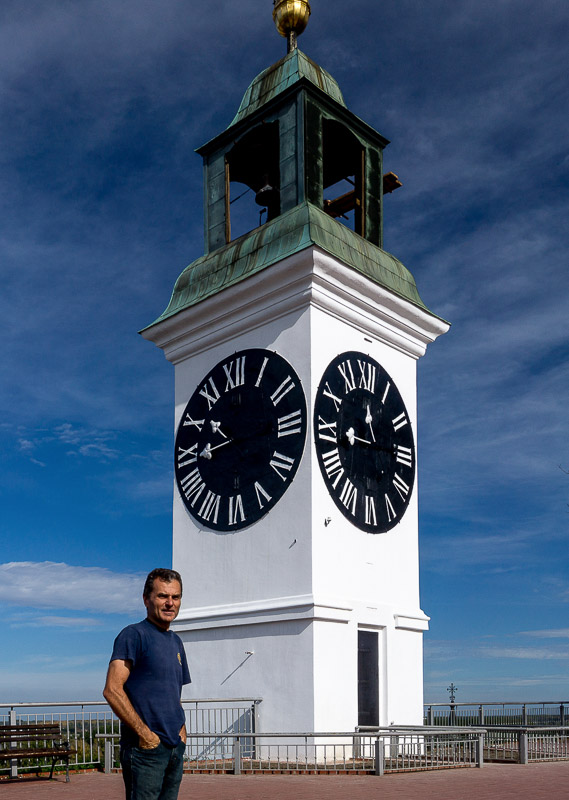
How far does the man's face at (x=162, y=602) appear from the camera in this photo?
15.9ft

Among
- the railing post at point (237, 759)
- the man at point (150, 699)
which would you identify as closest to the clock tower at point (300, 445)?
the railing post at point (237, 759)

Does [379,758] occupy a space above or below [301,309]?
below

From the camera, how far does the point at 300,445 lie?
15.0 metres

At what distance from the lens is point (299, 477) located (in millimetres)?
14867

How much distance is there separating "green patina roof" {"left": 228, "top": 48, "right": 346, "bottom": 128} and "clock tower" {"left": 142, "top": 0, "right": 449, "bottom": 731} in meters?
0.12

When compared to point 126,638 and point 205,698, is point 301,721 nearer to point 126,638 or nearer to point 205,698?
point 205,698

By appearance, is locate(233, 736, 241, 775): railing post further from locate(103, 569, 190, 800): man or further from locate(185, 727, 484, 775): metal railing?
locate(103, 569, 190, 800): man

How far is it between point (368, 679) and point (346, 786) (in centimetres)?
442

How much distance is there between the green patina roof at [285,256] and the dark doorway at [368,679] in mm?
6046

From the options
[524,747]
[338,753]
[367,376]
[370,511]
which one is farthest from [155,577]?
[367,376]

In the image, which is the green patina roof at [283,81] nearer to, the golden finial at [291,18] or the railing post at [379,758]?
the golden finial at [291,18]

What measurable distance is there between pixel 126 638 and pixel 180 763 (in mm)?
739

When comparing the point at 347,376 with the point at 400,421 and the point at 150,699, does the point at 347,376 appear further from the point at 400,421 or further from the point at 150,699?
the point at 150,699

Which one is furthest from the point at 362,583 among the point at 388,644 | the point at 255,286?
the point at 255,286
